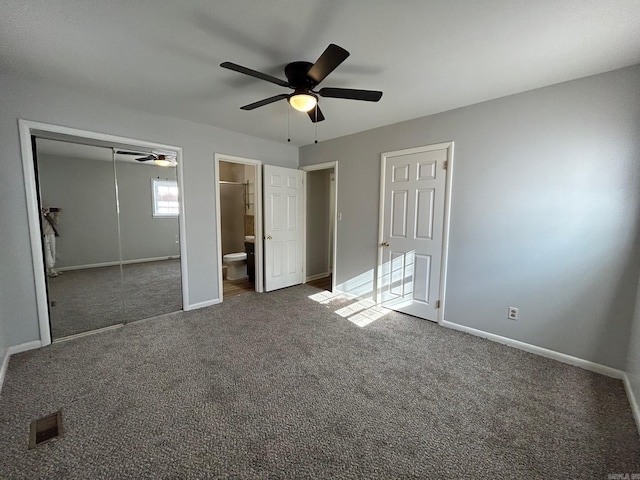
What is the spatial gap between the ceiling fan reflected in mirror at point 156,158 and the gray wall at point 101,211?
0.06 metres

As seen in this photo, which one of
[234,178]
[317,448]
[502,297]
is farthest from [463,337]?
[234,178]

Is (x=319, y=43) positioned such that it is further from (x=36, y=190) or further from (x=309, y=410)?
(x=36, y=190)

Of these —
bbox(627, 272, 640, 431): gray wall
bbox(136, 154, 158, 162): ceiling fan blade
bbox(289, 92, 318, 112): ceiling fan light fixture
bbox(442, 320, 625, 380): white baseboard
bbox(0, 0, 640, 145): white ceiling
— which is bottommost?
bbox(442, 320, 625, 380): white baseboard

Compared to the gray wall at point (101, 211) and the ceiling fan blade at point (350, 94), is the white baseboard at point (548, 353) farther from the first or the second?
the gray wall at point (101, 211)

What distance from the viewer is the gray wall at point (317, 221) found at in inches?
190

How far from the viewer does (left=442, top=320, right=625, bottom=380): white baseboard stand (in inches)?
83.0

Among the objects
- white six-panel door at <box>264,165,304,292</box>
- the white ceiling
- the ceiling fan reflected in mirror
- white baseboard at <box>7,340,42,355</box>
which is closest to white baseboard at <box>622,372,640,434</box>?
the white ceiling

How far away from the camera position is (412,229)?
126 inches

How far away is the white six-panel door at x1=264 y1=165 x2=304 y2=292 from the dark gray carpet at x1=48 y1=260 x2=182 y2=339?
1.39 meters

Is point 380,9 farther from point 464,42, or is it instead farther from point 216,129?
point 216,129

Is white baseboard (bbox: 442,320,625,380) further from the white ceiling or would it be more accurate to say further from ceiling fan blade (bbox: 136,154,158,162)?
ceiling fan blade (bbox: 136,154,158,162)

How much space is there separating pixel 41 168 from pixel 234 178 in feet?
10.7

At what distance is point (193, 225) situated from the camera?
339 cm

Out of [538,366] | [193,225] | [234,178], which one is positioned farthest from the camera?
[234,178]
